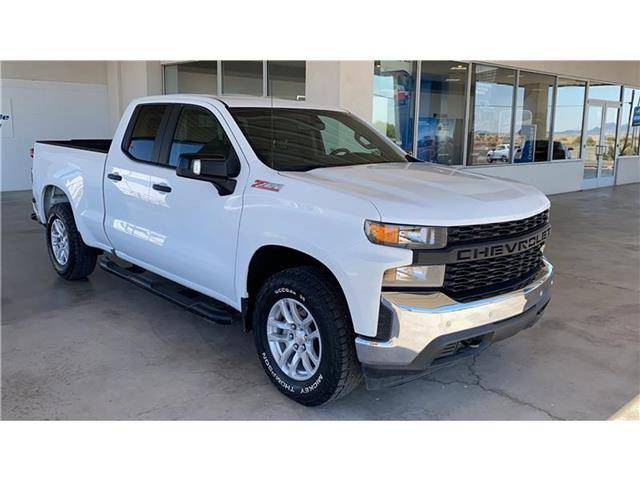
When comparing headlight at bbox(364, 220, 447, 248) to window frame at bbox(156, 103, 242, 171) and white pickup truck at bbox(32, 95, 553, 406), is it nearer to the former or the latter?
white pickup truck at bbox(32, 95, 553, 406)

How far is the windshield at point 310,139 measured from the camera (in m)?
3.95

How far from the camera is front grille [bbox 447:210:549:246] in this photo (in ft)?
10.2

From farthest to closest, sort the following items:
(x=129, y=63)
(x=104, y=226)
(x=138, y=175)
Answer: (x=129, y=63), (x=104, y=226), (x=138, y=175)

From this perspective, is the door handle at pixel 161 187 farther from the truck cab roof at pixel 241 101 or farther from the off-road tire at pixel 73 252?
the off-road tire at pixel 73 252

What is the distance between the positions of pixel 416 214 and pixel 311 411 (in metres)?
1.36

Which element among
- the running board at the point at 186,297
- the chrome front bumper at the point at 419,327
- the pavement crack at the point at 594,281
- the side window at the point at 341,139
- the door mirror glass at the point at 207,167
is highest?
the side window at the point at 341,139

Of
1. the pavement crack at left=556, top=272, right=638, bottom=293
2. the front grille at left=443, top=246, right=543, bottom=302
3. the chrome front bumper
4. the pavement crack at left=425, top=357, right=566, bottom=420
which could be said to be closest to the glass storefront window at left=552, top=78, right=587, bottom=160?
the pavement crack at left=556, top=272, right=638, bottom=293

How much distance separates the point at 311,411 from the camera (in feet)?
11.3

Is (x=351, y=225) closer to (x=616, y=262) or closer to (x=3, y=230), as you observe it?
(x=616, y=262)

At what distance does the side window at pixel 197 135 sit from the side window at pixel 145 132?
27 centimetres

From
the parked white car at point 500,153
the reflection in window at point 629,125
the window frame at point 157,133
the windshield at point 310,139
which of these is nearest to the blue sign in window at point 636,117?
the reflection in window at point 629,125

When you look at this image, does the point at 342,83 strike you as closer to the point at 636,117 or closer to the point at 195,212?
the point at 195,212

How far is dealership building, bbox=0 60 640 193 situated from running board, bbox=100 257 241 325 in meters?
4.40
